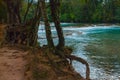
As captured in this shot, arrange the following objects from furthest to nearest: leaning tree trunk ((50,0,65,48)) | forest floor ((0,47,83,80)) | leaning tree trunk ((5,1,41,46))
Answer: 1. leaning tree trunk ((5,1,41,46))
2. leaning tree trunk ((50,0,65,48))
3. forest floor ((0,47,83,80))

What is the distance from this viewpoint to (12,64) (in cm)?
980

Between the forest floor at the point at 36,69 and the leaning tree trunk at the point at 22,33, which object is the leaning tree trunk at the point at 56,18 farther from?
the leaning tree trunk at the point at 22,33

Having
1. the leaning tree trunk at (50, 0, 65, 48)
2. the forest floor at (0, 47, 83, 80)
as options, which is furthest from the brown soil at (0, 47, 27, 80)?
the leaning tree trunk at (50, 0, 65, 48)

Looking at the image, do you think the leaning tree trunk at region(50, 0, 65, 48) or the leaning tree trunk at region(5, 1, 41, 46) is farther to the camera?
the leaning tree trunk at region(5, 1, 41, 46)

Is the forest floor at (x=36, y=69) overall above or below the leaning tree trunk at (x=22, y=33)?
below

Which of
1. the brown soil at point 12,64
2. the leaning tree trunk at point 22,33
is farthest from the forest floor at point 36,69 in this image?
the leaning tree trunk at point 22,33

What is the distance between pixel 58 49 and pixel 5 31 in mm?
6270

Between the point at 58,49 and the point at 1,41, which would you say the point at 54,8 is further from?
the point at 1,41

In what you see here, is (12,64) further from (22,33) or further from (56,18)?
(22,33)

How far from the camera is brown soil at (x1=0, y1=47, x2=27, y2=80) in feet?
27.5

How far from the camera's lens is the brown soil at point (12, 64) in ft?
27.5

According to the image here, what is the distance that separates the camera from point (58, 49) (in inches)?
372

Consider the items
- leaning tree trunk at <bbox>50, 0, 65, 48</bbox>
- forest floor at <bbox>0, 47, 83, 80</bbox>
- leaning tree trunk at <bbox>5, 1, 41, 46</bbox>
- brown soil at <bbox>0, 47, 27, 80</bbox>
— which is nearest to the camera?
forest floor at <bbox>0, 47, 83, 80</bbox>

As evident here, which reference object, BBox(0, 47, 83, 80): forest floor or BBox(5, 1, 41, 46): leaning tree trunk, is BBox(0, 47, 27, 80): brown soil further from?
BBox(5, 1, 41, 46): leaning tree trunk
